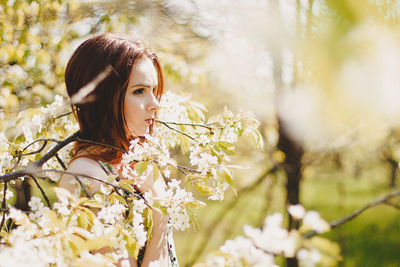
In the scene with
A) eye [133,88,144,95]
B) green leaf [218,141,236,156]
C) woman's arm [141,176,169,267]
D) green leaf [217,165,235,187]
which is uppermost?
eye [133,88,144,95]

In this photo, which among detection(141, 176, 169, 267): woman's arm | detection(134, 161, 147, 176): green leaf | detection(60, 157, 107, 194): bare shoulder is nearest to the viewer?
detection(134, 161, 147, 176): green leaf

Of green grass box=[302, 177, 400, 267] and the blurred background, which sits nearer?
the blurred background

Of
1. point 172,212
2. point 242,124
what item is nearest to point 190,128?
point 242,124

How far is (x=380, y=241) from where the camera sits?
23.8 feet

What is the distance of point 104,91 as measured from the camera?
1471 mm

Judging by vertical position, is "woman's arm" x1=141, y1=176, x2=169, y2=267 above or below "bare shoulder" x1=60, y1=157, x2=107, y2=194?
below

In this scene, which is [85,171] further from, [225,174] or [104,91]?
[225,174]

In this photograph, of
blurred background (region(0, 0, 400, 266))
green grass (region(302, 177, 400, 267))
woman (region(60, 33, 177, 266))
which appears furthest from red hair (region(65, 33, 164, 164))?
green grass (region(302, 177, 400, 267))

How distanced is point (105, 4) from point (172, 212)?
46.3 inches

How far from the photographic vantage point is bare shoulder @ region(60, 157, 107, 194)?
1.33 metres

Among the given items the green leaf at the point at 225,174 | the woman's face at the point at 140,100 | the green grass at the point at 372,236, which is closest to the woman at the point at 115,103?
the woman's face at the point at 140,100

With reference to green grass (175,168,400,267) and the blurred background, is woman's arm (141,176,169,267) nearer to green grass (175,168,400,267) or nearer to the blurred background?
the blurred background

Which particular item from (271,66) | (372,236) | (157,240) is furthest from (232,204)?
(372,236)

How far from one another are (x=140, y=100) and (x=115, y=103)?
4.2 inches
